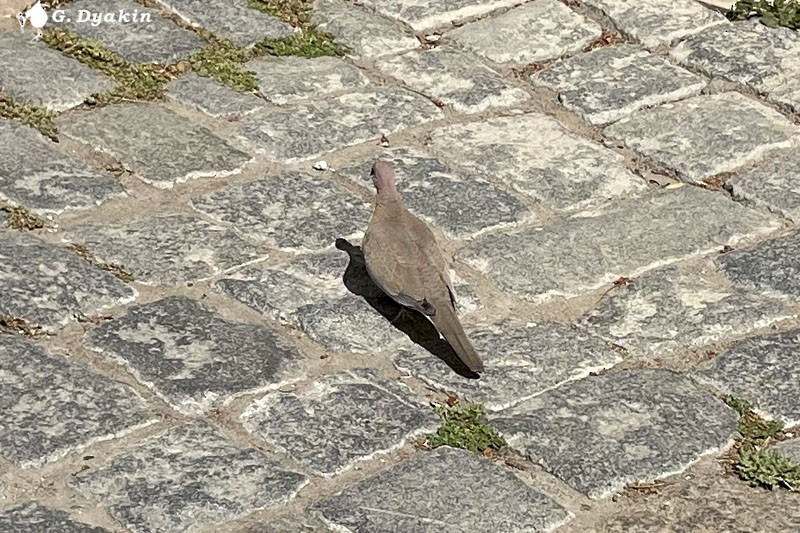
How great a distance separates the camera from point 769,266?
6.11 metres

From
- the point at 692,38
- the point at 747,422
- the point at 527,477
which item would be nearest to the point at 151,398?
the point at 527,477

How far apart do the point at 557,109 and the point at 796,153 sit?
106 cm

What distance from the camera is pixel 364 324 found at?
570 cm

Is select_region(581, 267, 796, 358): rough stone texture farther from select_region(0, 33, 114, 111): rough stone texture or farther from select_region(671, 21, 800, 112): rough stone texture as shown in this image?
select_region(0, 33, 114, 111): rough stone texture

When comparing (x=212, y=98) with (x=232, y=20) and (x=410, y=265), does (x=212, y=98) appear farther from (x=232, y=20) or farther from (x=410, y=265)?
(x=410, y=265)

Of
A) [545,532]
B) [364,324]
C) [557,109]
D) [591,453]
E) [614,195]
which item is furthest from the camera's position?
[557,109]

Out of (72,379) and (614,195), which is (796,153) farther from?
(72,379)

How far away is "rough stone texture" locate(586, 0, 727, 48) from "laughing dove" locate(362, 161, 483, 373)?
2.28m

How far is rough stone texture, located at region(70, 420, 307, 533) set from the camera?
4.69m

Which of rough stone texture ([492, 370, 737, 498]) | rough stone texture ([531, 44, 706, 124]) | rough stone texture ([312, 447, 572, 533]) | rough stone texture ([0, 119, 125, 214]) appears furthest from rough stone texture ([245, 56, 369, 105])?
rough stone texture ([312, 447, 572, 533])

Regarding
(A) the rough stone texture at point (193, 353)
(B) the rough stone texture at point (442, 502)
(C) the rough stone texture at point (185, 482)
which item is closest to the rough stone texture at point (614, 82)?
(A) the rough stone texture at point (193, 353)

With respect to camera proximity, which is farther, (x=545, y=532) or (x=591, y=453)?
(x=591, y=453)

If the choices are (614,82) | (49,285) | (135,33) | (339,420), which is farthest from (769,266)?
(135,33)

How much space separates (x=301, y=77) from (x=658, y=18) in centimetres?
185
